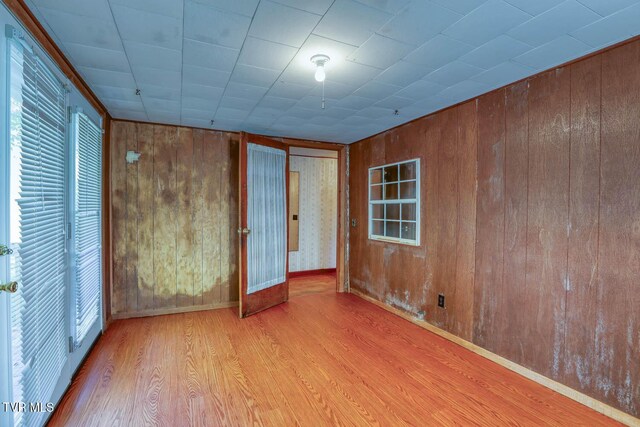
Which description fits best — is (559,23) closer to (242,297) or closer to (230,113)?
(230,113)

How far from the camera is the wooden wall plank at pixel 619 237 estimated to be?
176 cm

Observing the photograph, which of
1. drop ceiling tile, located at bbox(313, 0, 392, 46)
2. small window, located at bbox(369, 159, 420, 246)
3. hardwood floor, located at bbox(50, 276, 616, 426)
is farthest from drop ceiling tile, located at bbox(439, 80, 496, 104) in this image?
hardwood floor, located at bbox(50, 276, 616, 426)

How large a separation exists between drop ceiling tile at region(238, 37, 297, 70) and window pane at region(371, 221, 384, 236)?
8.08 ft

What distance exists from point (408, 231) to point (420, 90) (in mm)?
Answer: 1591

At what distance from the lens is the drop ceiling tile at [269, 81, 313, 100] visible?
2.42m

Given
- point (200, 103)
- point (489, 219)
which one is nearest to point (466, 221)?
point (489, 219)

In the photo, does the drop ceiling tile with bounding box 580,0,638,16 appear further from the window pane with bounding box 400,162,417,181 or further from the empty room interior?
the window pane with bounding box 400,162,417,181

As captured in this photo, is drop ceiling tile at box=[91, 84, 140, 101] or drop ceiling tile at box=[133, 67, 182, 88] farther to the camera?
drop ceiling tile at box=[91, 84, 140, 101]

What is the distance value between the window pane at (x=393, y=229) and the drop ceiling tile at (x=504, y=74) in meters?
1.80

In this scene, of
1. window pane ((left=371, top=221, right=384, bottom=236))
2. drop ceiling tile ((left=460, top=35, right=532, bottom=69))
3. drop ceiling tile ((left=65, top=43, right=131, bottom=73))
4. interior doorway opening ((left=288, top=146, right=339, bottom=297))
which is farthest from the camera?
interior doorway opening ((left=288, top=146, right=339, bottom=297))

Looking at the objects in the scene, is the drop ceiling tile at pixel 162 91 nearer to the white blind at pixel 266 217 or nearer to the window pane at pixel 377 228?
the white blind at pixel 266 217

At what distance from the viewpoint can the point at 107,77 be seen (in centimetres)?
228

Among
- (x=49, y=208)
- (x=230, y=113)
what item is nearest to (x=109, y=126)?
(x=230, y=113)

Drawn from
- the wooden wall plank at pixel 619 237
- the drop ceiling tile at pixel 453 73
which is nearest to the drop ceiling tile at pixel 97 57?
the drop ceiling tile at pixel 453 73
